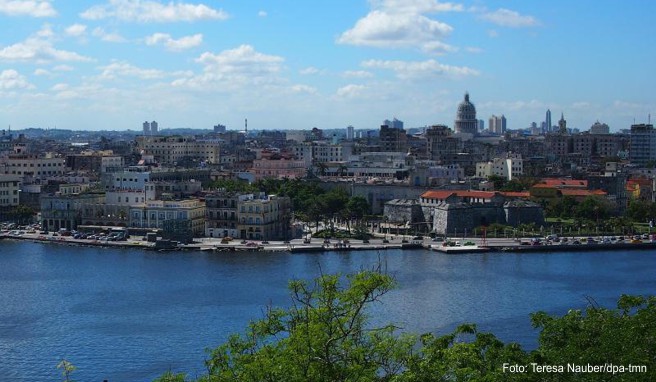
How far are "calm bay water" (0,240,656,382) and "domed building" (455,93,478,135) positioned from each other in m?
54.8

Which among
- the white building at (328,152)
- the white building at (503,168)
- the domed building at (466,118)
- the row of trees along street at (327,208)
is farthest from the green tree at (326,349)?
the domed building at (466,118)

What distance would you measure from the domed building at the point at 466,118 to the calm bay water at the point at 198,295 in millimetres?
54778

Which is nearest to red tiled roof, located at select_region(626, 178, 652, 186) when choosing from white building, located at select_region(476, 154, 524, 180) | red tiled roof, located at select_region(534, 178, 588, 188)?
red tiled roof, located at select_region(534, 178, 588, 188)

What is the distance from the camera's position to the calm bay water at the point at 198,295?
→ 16703mm

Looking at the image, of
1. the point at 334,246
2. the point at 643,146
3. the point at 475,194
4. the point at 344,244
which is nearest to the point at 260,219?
the point at 334,246

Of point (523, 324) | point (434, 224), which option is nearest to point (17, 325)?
point (523, 324)

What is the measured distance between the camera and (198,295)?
71.2 feet

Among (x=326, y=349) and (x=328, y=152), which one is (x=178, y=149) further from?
(x=326, y=349)

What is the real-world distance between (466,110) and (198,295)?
65.5 metres

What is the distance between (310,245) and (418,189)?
8.73 meters

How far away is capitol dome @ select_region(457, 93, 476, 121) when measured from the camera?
8514cm

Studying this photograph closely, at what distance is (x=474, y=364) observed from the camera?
9.93 m

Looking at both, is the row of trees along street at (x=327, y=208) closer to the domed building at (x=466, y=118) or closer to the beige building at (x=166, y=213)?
the beige building at (x=166, y=213)

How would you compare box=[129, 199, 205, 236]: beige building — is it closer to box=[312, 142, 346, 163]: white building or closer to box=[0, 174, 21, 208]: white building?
box=[0, 174, 21, 208]: white building
